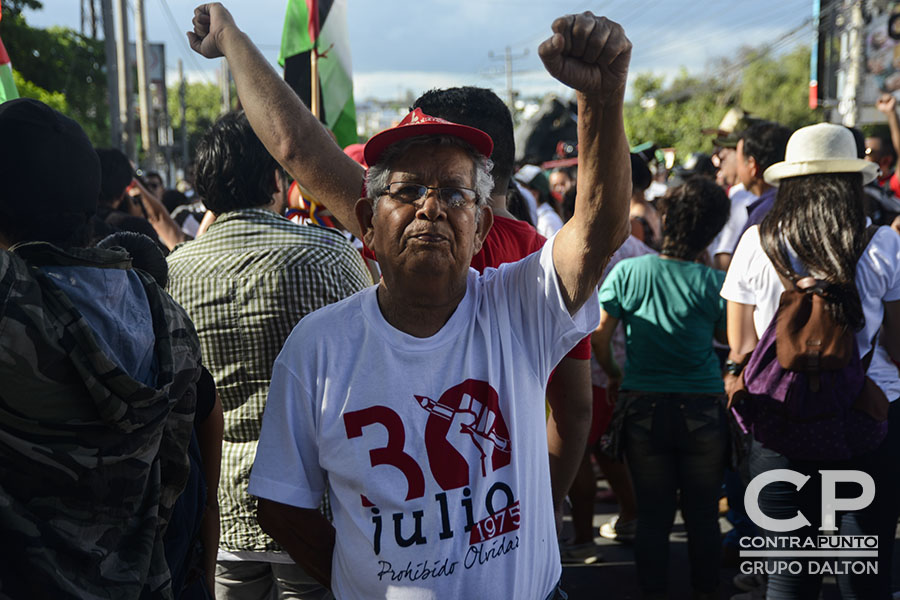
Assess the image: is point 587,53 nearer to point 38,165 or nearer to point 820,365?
point 38,165

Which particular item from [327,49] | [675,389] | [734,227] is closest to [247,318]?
[327,49]

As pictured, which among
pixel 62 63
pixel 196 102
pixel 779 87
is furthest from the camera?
pixel 196 102

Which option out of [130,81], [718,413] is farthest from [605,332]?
[130,81]

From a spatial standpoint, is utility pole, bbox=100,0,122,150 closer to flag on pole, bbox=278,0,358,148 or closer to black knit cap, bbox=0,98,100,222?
flag on pole, bbox=278,0,358,148

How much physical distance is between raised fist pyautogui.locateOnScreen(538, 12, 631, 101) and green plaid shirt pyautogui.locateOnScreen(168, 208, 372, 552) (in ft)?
4.33

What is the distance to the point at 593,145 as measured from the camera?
5.49 ft

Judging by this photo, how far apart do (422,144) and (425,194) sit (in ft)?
0.37

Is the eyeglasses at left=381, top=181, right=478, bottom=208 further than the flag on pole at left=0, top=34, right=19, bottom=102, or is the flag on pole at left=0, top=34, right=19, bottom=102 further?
the flag on pole at left=0, top=34, right=19, bottom=102

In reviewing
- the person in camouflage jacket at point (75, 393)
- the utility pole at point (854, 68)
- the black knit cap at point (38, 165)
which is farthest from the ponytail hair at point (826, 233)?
the utility pole at point (854, 68)

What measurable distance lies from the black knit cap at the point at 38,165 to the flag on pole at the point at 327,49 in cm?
244

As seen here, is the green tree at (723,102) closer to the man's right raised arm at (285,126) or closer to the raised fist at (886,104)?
the raised fist at (886,104)

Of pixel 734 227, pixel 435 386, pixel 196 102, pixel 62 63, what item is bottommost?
pixel 435 386

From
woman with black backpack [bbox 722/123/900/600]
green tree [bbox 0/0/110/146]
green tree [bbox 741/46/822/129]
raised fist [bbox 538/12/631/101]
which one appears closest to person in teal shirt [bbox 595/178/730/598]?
woman with black backpack [bbox 722/123/900/600]

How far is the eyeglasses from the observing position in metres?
1.84
